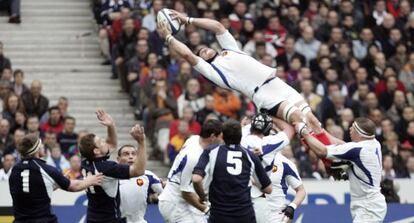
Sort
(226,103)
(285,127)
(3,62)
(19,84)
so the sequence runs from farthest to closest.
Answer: (3,62), (226,103), (19,84), (285,127)

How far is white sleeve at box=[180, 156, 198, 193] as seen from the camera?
15.8 metres

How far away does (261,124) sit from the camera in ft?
52.4

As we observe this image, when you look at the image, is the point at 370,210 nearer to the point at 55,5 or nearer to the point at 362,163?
the point at 362,163

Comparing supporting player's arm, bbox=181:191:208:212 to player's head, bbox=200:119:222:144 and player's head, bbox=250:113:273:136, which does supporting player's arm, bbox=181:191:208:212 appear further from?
player's head, bbox=250:113:273:136

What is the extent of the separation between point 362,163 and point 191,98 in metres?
8.37

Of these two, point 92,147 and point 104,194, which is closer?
point 92,147

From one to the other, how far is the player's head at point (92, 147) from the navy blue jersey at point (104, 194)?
0.08m

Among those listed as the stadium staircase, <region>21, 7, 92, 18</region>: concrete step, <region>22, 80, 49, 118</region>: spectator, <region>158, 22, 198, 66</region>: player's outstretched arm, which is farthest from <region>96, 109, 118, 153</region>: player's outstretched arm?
<region>21, 7, 92, 18</region>: concrete step

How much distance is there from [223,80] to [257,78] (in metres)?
0.44

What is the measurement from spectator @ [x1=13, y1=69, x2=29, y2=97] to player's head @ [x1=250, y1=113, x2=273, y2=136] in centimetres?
836

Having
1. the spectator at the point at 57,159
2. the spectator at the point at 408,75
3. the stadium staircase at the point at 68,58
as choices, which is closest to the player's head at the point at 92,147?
the spectator at the point at 57,159

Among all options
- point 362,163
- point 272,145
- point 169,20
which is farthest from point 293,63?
point 362,163

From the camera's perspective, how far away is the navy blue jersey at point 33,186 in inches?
596

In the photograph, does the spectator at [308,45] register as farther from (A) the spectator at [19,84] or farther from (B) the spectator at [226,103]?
(A) the spectator at [19,84]
